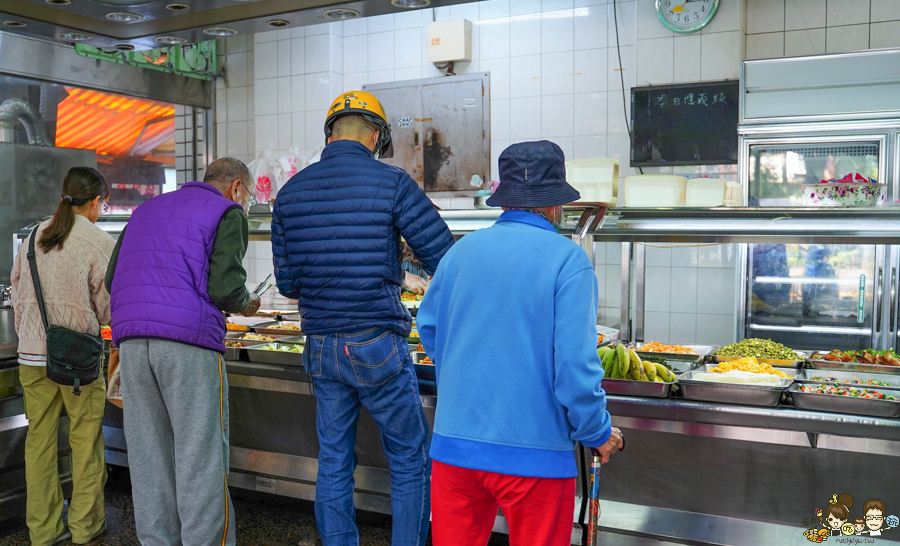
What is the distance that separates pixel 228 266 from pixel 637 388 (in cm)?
161

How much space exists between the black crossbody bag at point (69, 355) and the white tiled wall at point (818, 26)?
196 inches

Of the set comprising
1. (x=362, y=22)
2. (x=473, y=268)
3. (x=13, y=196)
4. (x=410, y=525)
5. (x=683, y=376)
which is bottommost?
(x=410, y=525)

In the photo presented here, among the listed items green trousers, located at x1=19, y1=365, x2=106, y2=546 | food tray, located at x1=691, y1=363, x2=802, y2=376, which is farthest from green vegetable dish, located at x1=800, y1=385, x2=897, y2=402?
green trousers, located at x1=19, y1=365, x2=106, y2=546

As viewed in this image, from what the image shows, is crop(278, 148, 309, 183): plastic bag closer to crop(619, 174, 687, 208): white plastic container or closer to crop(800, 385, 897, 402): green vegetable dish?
crop(619, 174, 687, 208): white plastic container

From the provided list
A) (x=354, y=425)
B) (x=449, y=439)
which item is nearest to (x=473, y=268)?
(x=449, y=439)

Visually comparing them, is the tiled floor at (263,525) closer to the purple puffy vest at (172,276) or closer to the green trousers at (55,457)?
the green trousers at (55,457)

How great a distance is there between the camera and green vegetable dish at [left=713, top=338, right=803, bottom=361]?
3.31 m

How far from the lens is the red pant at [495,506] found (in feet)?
5.89

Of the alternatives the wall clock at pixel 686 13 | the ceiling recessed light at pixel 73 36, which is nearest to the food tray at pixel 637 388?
the ceiling recessed light at pixel 73 36

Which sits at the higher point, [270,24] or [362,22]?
[362,22]

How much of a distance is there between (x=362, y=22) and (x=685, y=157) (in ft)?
10.7

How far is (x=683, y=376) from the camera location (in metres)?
2.92

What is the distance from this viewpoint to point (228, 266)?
2.76 m

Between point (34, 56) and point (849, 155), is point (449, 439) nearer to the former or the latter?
point (849, 155)
